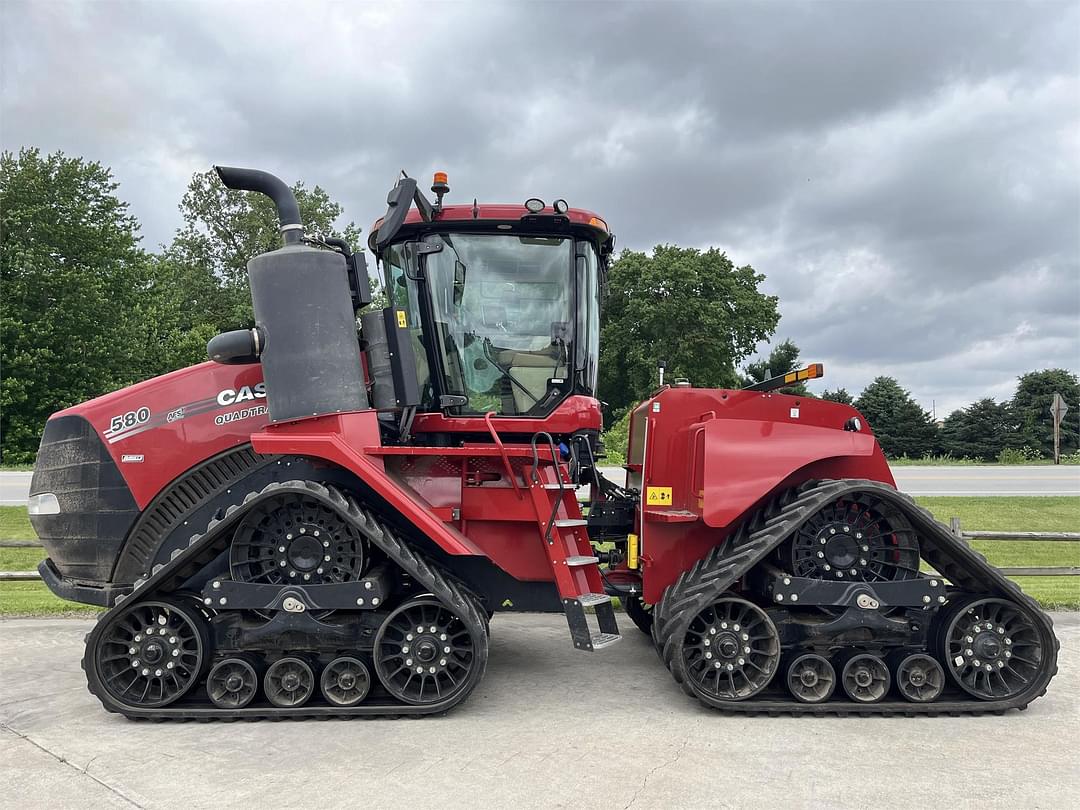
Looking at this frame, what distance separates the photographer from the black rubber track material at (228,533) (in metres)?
4.48

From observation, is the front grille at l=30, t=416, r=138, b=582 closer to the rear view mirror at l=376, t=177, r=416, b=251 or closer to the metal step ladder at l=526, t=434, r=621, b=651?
the rear view mirror at l=376, t=177, r=416, b=251

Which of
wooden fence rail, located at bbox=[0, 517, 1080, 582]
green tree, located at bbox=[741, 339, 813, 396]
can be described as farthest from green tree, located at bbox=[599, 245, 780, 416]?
wooden fence rail, located at bbox=[0, 517, 1080, 582]

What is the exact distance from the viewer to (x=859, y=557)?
4.83m

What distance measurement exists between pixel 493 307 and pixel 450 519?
1.43 metres

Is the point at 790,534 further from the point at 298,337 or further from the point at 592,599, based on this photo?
the point at 298,337

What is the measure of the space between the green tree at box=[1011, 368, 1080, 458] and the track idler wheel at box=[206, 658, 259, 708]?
40.2 meters

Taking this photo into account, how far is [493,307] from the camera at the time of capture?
5.41 m

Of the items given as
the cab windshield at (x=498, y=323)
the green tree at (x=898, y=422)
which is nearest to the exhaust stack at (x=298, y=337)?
the cab windshield at (x=498, y=323)

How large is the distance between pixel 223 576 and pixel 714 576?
285 cm

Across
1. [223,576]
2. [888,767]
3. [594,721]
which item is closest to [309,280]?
[223,576]

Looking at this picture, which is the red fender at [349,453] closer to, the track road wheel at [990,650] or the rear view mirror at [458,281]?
the rear view mirror at [458,281]

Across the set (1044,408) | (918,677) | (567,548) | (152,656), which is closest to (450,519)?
(567,548)

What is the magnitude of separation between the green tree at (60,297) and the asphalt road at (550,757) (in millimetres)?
22442

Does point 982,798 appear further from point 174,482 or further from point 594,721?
point 174,482
